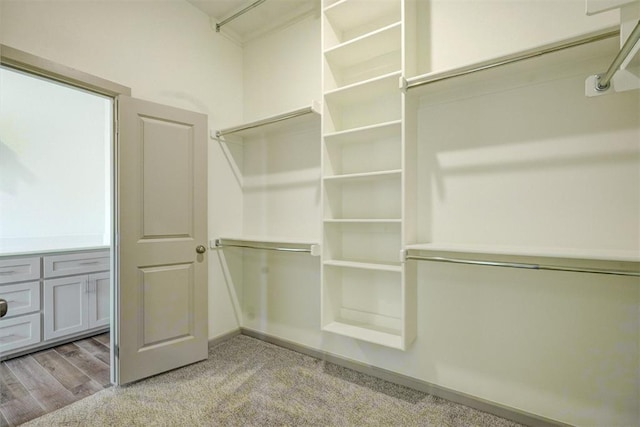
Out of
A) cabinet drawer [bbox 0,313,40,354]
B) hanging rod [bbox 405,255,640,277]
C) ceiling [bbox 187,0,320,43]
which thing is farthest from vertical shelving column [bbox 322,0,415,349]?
cabinet drawer [bbox 0,313,40,354]

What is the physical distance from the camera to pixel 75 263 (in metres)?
3.09

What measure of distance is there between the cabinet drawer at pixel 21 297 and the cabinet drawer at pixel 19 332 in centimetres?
6

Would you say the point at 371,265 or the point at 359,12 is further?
the point at 359,12

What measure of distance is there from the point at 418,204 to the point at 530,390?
4.16 ft

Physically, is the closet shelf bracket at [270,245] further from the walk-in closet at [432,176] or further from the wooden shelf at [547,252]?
the wooden shelf at [547,252]

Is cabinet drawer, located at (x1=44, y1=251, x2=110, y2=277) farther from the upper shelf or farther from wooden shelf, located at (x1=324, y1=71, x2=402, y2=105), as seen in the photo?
wooden shelf, located at (x1=324, y1=71, x2=402, y2=105)

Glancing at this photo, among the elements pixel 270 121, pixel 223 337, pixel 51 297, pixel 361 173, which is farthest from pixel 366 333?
pixel 51 297

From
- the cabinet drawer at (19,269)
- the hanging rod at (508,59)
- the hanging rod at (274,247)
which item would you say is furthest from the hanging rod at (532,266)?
the cabinet drawer at (19,269)

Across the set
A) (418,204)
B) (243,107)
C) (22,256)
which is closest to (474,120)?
(418,204)

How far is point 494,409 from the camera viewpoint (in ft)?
6.17

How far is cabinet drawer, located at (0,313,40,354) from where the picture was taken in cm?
266

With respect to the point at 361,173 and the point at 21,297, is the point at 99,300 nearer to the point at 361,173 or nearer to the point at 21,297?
the point at 21,297

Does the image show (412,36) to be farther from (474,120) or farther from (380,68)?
(474,120)

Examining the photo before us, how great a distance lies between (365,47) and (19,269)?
3486 millimetres
